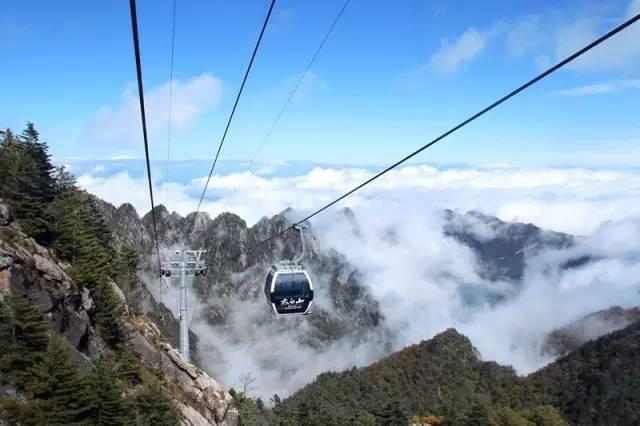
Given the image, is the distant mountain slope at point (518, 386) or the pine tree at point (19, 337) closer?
the pine tree at point (19, 337)

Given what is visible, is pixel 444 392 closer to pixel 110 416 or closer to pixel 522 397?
pixel 522 397

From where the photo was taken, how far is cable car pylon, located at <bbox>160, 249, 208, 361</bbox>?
3981 cm

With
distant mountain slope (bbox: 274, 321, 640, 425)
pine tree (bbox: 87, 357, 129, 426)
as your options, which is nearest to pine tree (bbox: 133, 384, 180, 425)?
pine tree (bbox: 87, 357, 129, 426)

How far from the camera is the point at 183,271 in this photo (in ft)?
131

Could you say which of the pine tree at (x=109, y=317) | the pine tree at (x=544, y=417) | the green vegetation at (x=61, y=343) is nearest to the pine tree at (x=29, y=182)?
the green vegetation at (x=61, y=343)

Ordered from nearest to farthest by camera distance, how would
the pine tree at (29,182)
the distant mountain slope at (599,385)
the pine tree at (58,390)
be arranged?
the pine tree at (58,390) < the pine tree at (29,182) < the distant mountain slope at (599,385)

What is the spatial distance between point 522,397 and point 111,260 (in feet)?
531

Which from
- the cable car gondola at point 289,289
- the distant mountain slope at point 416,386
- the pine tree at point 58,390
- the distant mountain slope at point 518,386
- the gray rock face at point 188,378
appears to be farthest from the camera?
the distant mountain slope at point 518,386

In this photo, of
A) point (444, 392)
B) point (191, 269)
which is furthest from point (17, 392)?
point (444, 392)

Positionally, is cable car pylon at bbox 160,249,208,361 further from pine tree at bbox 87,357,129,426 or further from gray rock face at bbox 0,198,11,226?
gray rock face at bbox 0,198,11,226

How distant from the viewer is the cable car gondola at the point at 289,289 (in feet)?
98.5

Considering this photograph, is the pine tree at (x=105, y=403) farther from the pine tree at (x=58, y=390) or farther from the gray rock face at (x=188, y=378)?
the gray rock face at (x=188, y=378)

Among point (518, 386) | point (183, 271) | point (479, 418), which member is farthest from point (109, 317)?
point (518, 386)

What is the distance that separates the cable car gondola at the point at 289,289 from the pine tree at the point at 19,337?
12322 mm
